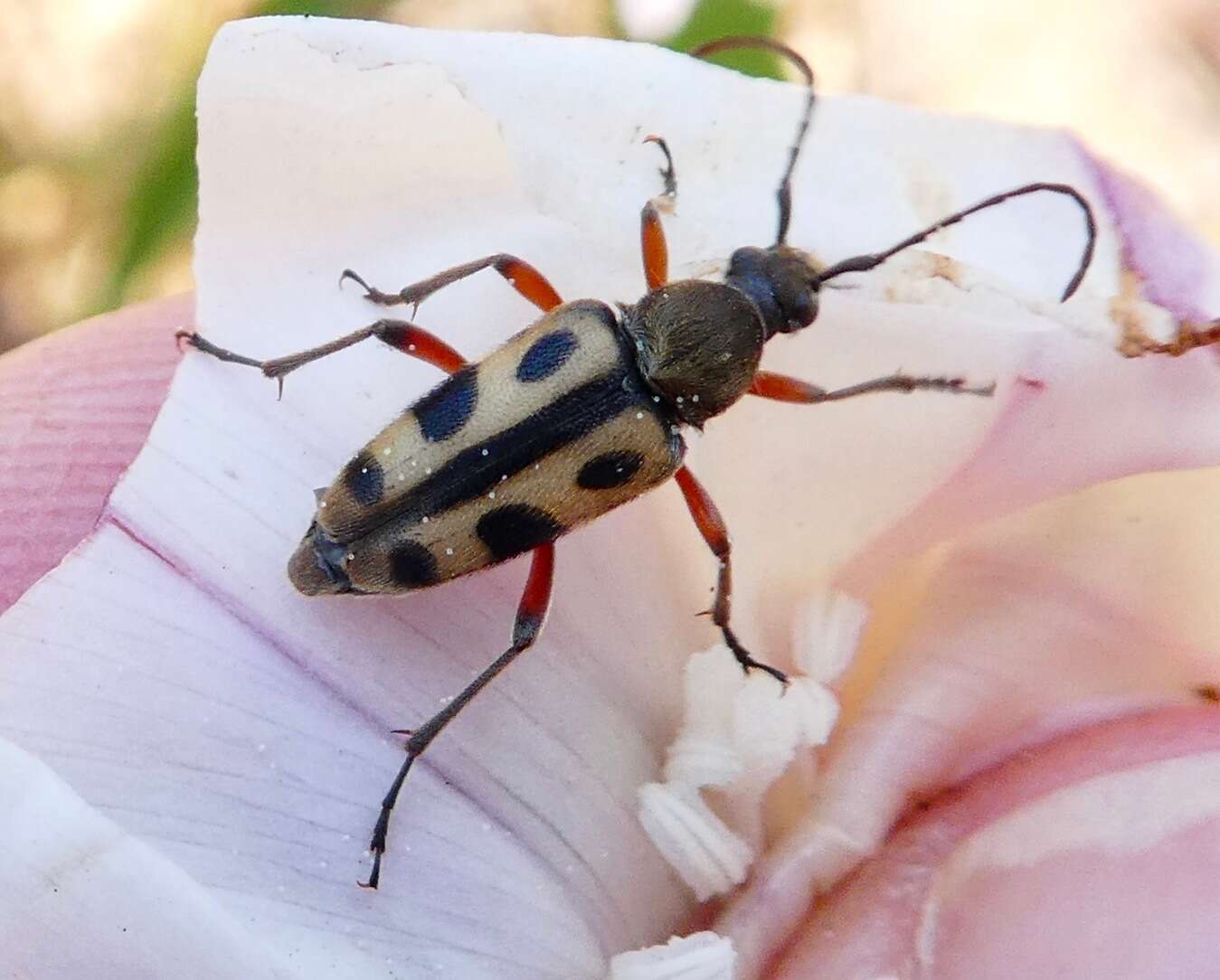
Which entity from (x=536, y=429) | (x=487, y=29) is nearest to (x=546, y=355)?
(x=536, y=429)

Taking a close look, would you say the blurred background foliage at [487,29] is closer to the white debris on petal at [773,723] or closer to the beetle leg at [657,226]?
the beetle leg at [657,226]

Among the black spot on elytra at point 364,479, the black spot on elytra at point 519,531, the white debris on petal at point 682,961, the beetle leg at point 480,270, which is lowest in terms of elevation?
the white debris on petal at point 682,961

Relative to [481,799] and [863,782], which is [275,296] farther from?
[863,782]

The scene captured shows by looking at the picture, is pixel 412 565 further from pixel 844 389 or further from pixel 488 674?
pixel 844 389

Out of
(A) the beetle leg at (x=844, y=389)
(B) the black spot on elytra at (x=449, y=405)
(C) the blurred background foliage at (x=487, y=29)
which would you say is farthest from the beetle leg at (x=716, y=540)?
(C) the blurred background foliage at (x=487, y=29)

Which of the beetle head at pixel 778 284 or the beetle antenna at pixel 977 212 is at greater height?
the beetle antenna at pixel 977 212

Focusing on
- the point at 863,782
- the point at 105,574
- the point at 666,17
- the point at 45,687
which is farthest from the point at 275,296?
the point at 666,17

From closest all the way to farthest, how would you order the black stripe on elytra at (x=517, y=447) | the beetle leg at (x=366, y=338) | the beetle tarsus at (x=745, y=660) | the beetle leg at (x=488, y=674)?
the beetle leg at (x=488, y=674)
the beetle leg at (x=366, y=338)
the beetle tarsus at (x=745, y=660)
the black stripe on elytra at (x=517, y=447)
